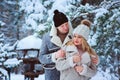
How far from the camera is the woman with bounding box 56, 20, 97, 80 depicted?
9.99 ft

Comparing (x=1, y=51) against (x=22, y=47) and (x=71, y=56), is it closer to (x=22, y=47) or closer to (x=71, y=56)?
(x=22, y=47)

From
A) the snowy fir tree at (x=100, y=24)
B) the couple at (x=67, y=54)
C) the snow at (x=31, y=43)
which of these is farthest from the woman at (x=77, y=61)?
the snow at (x=31, y=43)

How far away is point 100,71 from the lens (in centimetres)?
647

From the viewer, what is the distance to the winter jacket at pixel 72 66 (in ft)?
10.0

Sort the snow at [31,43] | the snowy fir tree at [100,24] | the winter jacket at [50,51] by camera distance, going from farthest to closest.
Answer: the snow at [31,43] < the snowy fir tree at [100,24] < the winter jacket at [50,51]

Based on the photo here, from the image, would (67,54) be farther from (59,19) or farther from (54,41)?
(59,19)

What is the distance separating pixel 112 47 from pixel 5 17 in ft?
35.3

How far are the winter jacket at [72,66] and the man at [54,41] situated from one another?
0.19m

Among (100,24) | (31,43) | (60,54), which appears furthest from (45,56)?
(31,43)

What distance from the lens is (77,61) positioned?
3.04m

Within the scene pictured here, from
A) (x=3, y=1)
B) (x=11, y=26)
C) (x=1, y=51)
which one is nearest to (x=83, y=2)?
(x=1, y=51)

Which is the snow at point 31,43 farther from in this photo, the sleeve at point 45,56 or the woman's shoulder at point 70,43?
the woman's shoulder at point 70,43

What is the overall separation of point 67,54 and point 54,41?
0.26 m

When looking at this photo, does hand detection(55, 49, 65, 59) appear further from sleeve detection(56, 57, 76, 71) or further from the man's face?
the man's face
